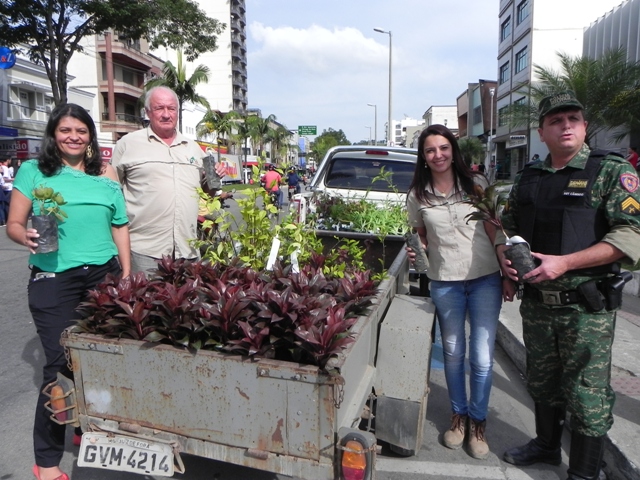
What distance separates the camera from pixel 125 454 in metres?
2.37

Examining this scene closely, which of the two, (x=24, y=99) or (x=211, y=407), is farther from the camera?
(x=24, y=99)

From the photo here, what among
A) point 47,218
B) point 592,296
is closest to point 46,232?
point 47,218

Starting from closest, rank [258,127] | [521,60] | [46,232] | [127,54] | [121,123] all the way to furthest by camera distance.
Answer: [46,232] → [521,60] → [121,123] → [127,54] → [258,127]

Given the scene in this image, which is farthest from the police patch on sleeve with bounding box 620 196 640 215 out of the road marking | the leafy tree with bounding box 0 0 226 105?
the leafy tree with bounding box 0 0 226 105

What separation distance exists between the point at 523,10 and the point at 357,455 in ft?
149

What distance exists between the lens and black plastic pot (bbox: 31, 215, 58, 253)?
2.62 m

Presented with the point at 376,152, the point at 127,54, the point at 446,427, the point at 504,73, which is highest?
the point at 127,54

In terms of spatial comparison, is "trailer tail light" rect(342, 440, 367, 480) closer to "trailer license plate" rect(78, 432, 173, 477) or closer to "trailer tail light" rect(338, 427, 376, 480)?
"trailer tail light" rect(338, 427, 376, 480)

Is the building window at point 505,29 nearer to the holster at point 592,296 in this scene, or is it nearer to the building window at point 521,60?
the building window at point 521,60

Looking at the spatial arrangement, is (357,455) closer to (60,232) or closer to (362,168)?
(60,232)

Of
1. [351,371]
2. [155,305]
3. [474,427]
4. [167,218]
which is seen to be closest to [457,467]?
[474,427]

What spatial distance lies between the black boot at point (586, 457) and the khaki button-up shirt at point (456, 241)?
1006 millimetres

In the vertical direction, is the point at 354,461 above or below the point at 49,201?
below

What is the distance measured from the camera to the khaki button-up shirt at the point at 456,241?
3.17 m
